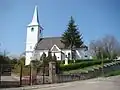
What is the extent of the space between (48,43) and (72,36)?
49.4ft

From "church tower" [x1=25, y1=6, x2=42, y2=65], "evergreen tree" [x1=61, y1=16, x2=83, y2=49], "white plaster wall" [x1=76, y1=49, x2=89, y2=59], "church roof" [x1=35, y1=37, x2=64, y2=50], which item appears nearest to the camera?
"evergreen tree" [x1=61, y1=16, x2=83, y2=49]

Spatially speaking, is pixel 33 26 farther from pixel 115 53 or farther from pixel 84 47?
pixel 115 53

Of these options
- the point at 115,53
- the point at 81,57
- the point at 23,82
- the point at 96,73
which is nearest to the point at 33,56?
the point at 81,57

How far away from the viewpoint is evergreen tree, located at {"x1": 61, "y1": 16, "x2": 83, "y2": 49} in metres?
57.6

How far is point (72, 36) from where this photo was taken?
189 ft

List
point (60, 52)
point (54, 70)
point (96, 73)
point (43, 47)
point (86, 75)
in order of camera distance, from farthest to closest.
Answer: point (43, 47) < point (60, 52) < point (96, 73) < point (86, 75) < point (54, 70)

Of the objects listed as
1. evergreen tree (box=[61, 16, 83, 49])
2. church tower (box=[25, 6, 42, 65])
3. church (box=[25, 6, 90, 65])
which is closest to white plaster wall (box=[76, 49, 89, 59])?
church (box=[25, 6, 90, 65])

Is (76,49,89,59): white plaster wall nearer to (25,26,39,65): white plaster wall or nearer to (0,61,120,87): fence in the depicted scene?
(25,26,39,65): white plaster wall

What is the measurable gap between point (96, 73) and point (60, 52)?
1016 inches

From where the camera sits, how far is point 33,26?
74.0 metres

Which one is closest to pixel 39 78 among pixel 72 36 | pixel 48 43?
pixel 72 36

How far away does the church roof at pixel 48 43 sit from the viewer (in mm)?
68000

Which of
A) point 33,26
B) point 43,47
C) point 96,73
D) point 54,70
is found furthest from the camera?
point 33,26

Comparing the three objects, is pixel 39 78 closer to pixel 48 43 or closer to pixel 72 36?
pixel 72 36
